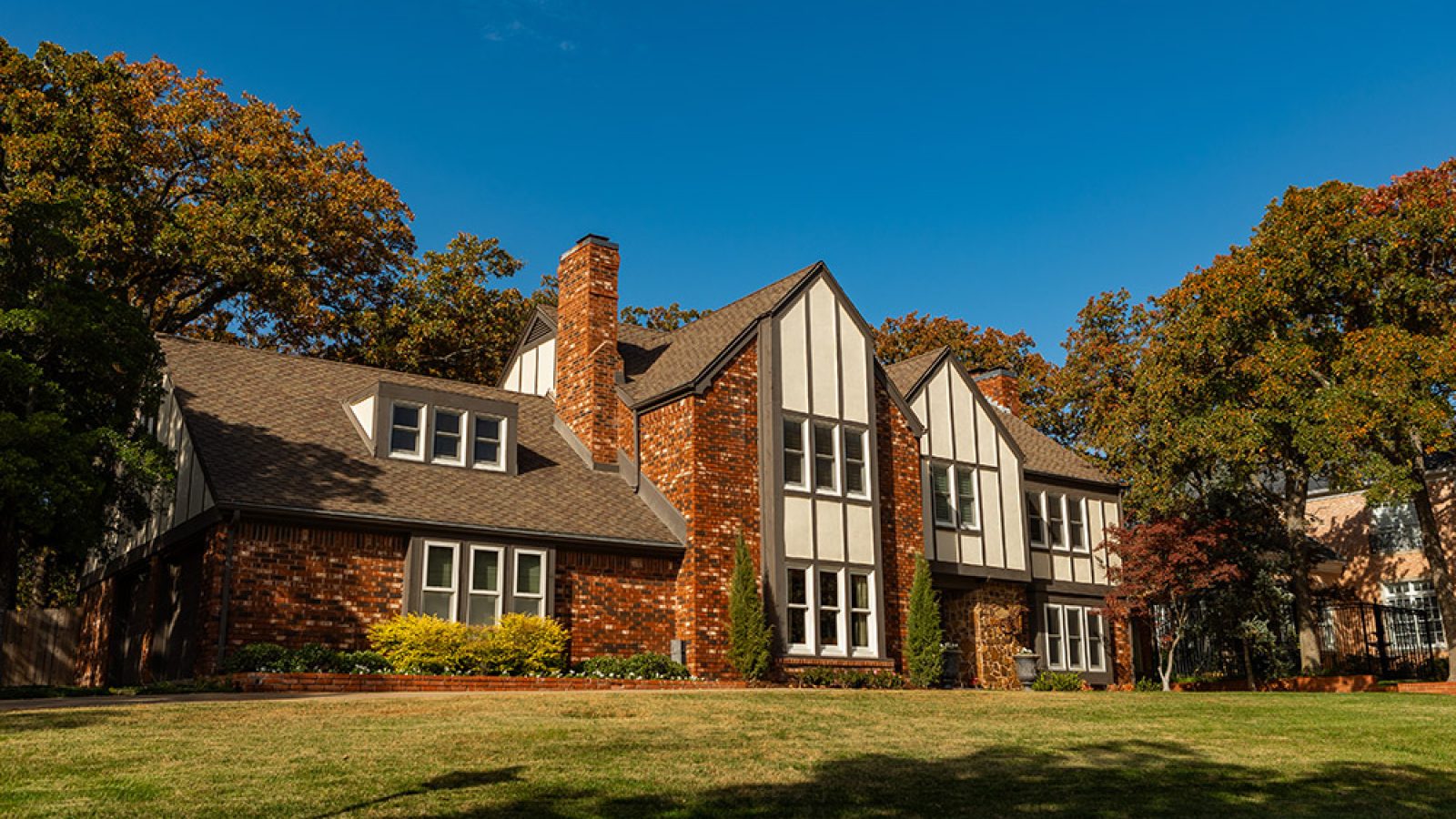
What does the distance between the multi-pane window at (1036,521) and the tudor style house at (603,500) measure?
0.70m

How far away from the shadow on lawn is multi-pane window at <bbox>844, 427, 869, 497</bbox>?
12780 millimetres

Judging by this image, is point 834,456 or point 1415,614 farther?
point 1415,614

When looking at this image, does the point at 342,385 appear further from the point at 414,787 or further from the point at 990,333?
the point at 990,333

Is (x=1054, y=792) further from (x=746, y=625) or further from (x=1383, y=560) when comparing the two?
(x=1383, y=560)

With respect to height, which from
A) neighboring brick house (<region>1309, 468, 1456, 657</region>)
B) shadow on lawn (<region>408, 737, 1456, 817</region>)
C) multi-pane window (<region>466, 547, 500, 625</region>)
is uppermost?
neighboring brick house (<region>1309, 468, 1456, 657</region>)

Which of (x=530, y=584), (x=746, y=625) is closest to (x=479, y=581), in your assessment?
(x=530, y=584)

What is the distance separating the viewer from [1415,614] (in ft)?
128

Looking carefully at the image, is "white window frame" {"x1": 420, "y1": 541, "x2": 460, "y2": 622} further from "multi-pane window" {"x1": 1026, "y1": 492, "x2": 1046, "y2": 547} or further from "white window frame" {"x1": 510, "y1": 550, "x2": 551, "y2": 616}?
A: "multi-pane window" {"x1": 1026, "y1": 492, "x2": 1046, "y2": 547}

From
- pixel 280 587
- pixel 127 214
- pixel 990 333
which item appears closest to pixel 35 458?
pixel 280 587

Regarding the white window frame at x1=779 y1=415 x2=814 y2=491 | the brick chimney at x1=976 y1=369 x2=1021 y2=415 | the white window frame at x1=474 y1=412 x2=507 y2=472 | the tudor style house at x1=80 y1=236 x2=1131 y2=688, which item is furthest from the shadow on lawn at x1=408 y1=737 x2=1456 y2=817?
the brick chimney at x1=976 y1=369 x2=1021 y2=415

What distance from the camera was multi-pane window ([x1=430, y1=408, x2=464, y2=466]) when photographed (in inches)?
947

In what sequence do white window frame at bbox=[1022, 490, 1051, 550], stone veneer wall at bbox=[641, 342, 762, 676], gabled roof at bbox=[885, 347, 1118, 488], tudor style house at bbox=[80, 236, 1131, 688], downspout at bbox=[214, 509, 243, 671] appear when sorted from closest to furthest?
downspout at bbox=[214, 509, 243, 671], tudor style house at bbox=[80, 236, 1131, 688], stone veneer wall at bbox=[641, 342, 762, 676], gabled roof at bbox=[885, 347, 1118, 488], white window frame at bbox=[1022, 490, 1051, 550]

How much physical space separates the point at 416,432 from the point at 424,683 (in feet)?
21.1

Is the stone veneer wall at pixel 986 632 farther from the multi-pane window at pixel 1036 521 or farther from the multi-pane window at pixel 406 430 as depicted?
the multi-pane window at pixel 406 430
